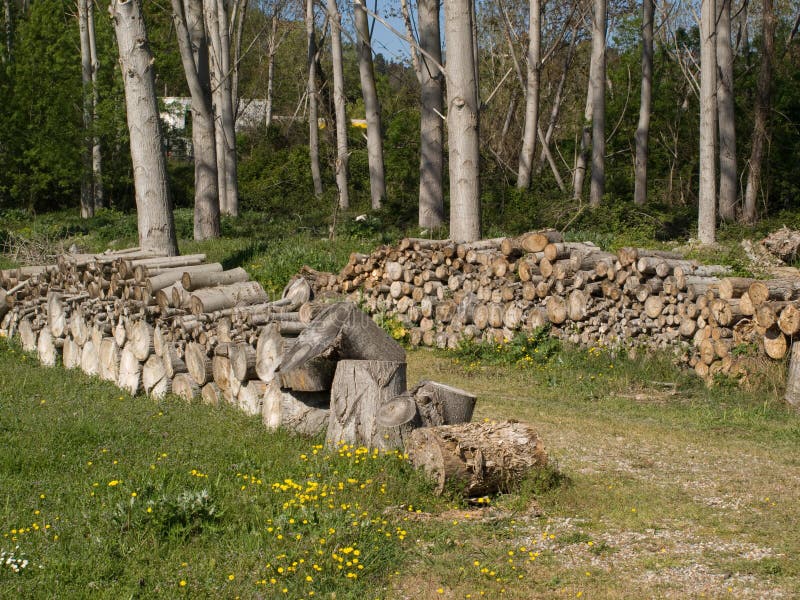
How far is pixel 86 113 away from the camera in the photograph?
31203 millimetres

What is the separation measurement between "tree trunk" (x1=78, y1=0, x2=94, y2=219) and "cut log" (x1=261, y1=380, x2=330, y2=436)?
2574 cm

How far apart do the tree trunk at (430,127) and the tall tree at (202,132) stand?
14.9 ft

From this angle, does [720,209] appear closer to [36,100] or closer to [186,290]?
[186,290]

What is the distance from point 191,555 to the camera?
4812 millimetres

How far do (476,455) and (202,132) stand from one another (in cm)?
1510

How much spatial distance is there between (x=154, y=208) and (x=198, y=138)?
518 centimetres

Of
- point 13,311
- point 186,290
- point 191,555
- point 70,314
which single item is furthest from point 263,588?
point 13,311

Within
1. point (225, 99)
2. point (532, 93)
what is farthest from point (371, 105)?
point (225, 99)

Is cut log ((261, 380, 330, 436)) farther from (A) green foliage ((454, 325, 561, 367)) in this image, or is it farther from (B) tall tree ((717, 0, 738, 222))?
(B) tall tree ((717, 0, 738, 222))

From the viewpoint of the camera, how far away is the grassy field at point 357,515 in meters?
4.62

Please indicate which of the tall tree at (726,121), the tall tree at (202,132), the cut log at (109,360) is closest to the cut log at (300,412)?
the cut log at (109,360)

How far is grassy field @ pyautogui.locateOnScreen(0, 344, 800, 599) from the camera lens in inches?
182

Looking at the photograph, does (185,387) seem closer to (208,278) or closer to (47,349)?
(208,278)

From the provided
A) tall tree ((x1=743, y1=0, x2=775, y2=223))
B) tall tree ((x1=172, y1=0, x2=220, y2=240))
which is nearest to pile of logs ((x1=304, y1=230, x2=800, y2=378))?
tall tree ((x1=172, y1=0, x2=220, y2=240))
